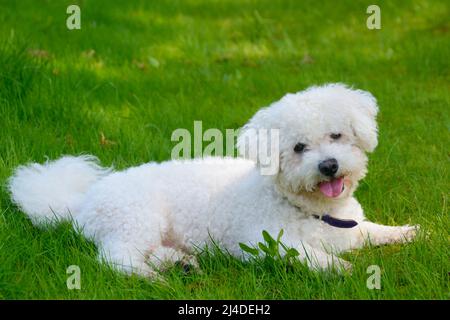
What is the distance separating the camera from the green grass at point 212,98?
327 cm

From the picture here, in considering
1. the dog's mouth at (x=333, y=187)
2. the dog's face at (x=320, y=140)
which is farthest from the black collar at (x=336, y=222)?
the dog's mouth at (x=333, y=187)

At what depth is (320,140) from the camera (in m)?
3.53

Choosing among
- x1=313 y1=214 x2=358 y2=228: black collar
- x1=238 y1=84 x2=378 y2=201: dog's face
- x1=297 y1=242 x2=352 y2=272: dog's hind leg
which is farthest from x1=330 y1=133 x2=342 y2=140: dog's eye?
x1=297 y1=242 x2=352 y2=272: dog's hind leg

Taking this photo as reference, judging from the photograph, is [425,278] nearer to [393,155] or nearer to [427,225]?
[427,225]

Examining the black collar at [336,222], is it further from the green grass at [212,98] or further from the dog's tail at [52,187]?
the dog's tail at [52,187]

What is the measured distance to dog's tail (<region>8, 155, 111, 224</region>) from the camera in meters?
3.92

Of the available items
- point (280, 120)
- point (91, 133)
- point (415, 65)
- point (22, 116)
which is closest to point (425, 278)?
point (280, 120)

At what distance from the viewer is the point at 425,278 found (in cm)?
312

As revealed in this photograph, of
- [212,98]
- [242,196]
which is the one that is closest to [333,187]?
[242,196]

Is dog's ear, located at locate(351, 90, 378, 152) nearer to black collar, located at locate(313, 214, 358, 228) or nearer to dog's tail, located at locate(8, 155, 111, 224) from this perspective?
black collar, located at locate(313, 214, 358, 228)

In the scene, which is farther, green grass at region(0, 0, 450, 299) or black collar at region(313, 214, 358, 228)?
black collar at region(313, 214, 358, 228)

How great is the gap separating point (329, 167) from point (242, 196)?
62cm

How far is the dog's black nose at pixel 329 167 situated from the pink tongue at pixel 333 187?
0.09m

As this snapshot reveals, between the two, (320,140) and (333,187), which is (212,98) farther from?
(333,187)
